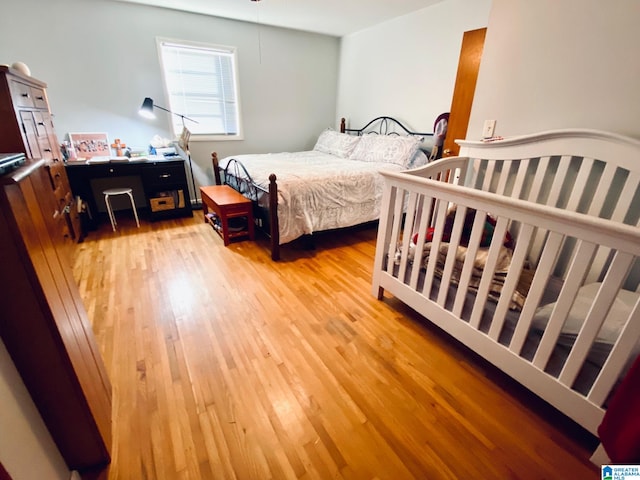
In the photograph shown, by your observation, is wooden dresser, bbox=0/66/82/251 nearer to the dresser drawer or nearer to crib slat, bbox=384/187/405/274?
the dresser drawer

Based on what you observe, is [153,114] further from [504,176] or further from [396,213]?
[504,176]

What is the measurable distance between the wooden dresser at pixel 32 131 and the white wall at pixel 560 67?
271 centimetres

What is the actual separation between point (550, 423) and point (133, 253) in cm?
324

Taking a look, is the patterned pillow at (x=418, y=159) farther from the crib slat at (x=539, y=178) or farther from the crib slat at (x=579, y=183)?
the crib slat at (x=579, y=183)

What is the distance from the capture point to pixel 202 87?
150 inches

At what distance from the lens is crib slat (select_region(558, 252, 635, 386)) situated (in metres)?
0.93

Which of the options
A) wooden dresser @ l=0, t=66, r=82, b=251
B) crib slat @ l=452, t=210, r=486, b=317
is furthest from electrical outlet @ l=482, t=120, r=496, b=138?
wooden dresser @ l=0, t=66, r=82, b=251

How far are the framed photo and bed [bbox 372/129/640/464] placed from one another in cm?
344

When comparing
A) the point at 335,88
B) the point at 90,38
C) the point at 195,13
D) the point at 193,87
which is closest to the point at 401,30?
the point at 335,88

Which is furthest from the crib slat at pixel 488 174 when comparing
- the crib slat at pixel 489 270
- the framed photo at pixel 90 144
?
the framed photo at pixel 90 144

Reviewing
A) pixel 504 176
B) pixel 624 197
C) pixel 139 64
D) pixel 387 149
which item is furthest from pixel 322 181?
pixel 139 64

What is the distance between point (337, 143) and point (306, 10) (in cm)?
155

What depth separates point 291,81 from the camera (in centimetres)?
432

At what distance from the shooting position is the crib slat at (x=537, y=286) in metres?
1.09
